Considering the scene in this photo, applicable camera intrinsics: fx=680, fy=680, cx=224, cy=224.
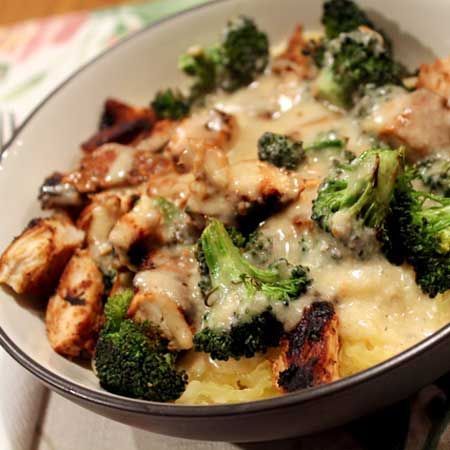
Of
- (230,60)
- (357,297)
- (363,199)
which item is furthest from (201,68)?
(357,297)

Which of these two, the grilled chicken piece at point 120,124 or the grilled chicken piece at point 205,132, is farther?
the grilled chicken piece at point 120,124

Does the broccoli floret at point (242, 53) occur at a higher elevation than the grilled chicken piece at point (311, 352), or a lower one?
higher

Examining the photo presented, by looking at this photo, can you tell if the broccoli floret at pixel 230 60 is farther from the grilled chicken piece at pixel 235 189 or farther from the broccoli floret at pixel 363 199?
the broccoli floret at pixel 363 199

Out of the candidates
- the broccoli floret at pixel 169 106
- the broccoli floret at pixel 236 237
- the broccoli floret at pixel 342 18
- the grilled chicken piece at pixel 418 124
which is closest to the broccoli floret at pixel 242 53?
the broccoli floret at pixel 169 106

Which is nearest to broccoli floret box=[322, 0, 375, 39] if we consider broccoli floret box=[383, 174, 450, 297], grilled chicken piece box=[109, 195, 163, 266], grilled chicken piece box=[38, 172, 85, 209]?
broccoli floret box=[383, 174, 450, 297]

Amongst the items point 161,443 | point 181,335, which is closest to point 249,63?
point 181,335

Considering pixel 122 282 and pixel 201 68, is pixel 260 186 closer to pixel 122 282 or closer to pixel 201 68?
pixel 122 282
